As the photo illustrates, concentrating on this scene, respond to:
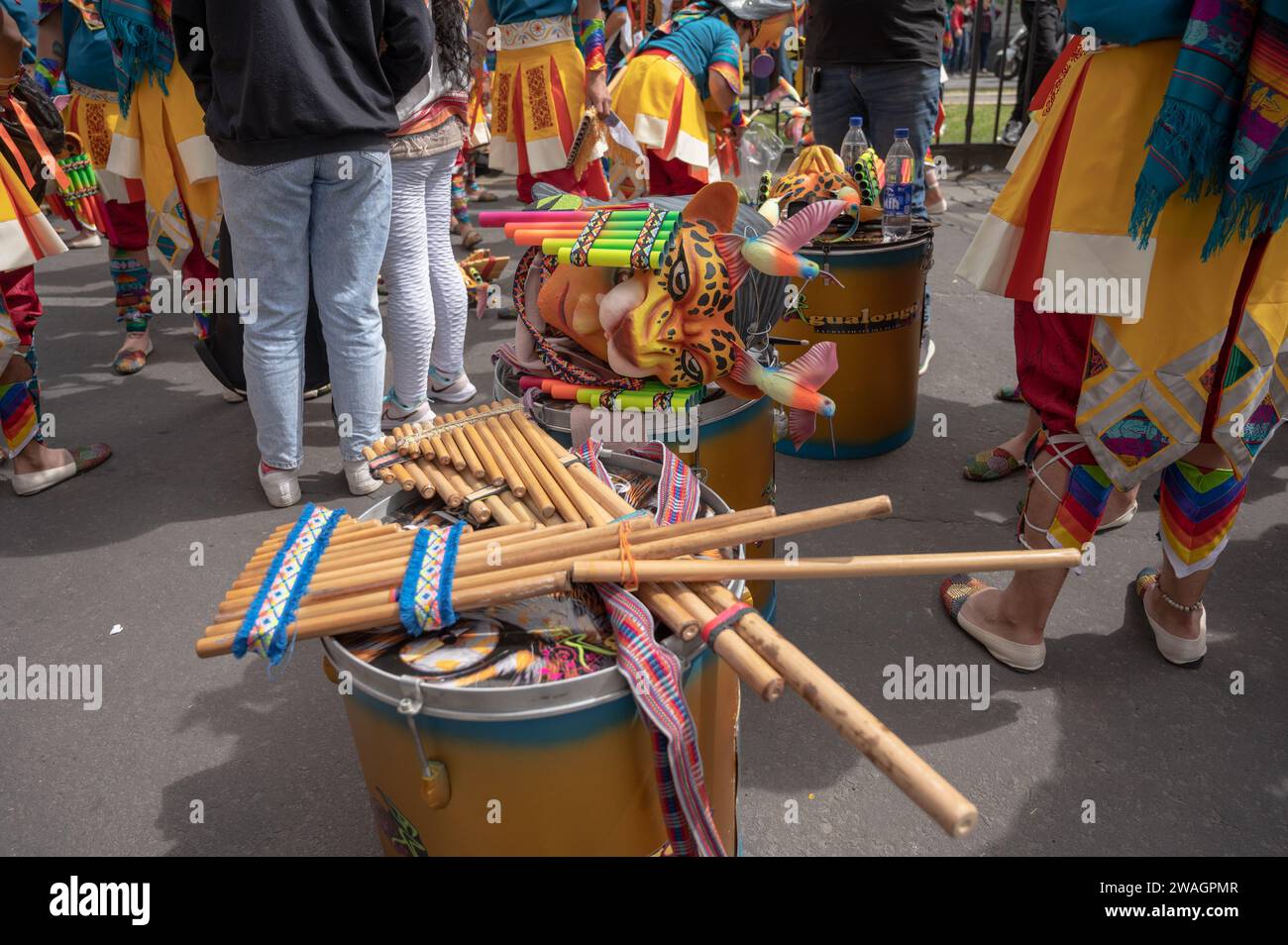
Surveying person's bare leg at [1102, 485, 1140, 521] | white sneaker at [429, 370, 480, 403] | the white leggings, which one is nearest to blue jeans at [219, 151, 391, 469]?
the white leggings

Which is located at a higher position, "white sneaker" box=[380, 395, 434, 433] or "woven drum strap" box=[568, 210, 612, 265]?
"woven drum strap" box=[568, 210, 612, 265]

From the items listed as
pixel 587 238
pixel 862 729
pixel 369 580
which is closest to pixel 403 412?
pixel 587 238

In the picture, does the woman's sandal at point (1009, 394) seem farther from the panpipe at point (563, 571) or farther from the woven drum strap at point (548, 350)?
the panpipe at point (563, 571)

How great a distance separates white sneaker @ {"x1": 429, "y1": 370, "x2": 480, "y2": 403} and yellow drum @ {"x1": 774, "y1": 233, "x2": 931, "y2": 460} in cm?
142

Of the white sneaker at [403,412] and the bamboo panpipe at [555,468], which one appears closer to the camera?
the bamboo panpipe at [555,468]

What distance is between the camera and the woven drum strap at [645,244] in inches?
78.4

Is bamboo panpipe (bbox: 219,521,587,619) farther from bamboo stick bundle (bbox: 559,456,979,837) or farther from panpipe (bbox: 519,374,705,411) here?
panpipe (bbox: 519,374,705,411)

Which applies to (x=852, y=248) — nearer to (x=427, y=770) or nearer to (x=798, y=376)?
(x=798, y=376)

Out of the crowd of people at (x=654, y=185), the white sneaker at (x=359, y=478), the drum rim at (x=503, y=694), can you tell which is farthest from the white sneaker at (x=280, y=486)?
the drum rim at (x=503, y=694)

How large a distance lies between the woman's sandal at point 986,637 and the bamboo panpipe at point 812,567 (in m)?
1.12

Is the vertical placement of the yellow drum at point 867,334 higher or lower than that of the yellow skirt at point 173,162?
lower

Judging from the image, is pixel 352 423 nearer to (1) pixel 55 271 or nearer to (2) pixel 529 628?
(2) pixel 529 628

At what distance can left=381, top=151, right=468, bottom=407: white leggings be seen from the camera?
3.52 meters
